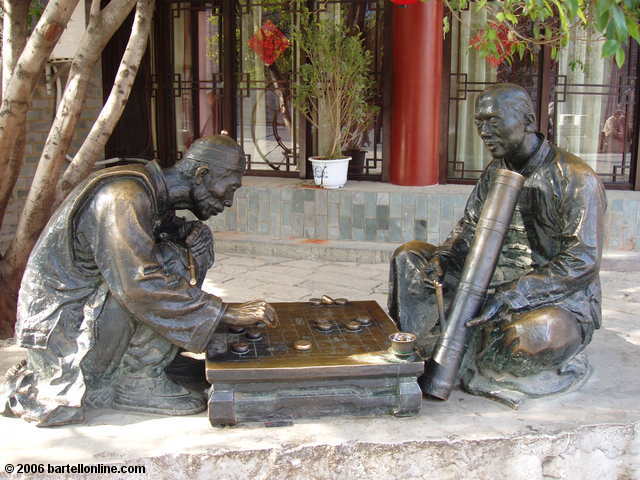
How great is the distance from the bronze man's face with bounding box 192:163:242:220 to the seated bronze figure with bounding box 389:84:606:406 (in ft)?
3.42

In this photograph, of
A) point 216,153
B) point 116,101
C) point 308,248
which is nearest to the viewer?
point 216,153

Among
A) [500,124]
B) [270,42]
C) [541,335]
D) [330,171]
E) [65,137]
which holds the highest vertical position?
[270,42]

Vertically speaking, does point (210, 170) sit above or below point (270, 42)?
below

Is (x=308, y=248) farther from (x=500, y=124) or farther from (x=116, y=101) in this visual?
(x=500, y=124)

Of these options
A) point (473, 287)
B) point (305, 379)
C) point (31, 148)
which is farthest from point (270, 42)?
point (305, 379)

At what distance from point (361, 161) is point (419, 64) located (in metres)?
1.22

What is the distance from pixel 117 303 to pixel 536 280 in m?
1.80

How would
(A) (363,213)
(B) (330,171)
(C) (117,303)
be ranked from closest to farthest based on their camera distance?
(C) (117,303) → (A) (363,213) → (B) (330,171)

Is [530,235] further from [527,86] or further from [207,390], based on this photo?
[527,86]

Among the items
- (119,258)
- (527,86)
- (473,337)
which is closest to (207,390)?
(119,258)

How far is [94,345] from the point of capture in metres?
3.27

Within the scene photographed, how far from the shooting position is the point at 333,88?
26.1ft

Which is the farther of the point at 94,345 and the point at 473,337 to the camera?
the point at 473,337

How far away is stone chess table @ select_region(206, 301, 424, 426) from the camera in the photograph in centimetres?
319
